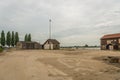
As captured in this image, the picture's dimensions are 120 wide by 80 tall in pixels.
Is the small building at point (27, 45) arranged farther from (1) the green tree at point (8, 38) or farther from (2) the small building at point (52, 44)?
(1) the green tree at point (8, 38)

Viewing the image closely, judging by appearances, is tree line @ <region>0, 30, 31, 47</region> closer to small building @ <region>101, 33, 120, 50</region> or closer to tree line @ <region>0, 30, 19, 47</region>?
tree line @ <region>0, 30, 19, 47</region>

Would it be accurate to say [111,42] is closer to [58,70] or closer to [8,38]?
[8,38]

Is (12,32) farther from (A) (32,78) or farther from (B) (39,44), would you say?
(A) (32,78)

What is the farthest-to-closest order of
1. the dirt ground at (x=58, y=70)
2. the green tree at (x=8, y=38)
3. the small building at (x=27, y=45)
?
the green tree at (x=8, y=38) < the small building at (x=27, y=45) < the dirt ground at (x=58, y=70)

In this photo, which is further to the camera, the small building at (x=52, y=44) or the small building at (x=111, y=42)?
the small building at (x=52, y=44)

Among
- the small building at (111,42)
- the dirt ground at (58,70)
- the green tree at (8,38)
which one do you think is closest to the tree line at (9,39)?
the green tree at (8,38)

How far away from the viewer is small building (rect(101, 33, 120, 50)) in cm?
6903

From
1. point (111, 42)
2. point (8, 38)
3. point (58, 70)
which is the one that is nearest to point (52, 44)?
point (111, 42)

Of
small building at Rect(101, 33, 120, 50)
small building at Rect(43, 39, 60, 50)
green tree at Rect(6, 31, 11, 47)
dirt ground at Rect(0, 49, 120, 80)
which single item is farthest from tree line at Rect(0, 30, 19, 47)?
dirt ground at Rect(0, 49, 120, 80)

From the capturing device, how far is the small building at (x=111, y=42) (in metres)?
69.0

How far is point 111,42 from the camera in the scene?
72.2 meters

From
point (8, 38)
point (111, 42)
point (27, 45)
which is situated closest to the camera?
point (111, 42)

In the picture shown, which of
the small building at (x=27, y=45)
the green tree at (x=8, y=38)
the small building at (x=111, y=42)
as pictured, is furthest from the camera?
the green tree at (x=8, y=38)

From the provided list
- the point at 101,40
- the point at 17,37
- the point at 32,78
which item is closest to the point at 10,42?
the point at 17,37
